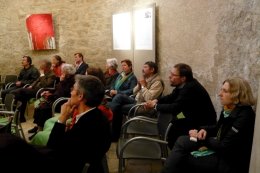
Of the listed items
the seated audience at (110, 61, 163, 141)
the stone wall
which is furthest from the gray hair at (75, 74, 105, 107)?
the seated audience at (110, 61, 163, 141)

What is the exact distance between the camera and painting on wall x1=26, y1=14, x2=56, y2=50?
8102 mm

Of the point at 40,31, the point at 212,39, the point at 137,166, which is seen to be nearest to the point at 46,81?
the point at 40,31

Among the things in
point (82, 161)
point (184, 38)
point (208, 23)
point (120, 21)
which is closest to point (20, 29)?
point (120, 21)

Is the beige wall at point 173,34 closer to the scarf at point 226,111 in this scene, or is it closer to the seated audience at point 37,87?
the scarf at point 226,111

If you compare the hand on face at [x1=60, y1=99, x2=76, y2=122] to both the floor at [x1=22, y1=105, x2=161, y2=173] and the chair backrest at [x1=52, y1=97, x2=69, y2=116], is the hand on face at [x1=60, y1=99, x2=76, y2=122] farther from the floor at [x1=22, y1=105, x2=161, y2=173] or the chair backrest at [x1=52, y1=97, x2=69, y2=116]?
the chair backrest at [x1=52, y1=97, x2=69, y2=116]

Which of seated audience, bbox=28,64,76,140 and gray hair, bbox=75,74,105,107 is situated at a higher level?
gray hair, bbox=75,74,105,107

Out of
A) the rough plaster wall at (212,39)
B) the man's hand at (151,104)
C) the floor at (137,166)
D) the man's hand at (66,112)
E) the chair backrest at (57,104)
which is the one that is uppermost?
the rough plaster wall at (212,39)

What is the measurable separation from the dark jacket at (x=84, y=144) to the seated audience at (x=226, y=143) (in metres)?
0.67

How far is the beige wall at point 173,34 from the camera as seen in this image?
121 inches

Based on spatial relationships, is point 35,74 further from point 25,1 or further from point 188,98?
point 188,98

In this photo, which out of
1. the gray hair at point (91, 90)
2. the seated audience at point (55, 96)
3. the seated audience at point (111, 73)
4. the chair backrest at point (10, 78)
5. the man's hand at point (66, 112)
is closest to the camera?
the gray hair at point (91, 90)

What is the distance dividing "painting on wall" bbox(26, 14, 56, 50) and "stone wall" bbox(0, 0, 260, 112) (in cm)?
15

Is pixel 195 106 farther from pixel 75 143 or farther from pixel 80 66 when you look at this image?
pixel 80 66

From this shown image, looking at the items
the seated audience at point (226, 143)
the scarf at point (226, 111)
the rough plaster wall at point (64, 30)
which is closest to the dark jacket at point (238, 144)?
the seated audience at point (226, 143)
